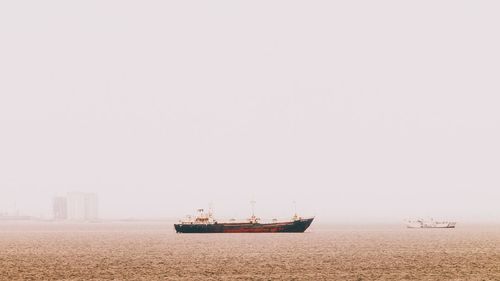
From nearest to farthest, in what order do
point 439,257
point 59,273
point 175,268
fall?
→ point 59,273 → point 175,268 → point 439,257

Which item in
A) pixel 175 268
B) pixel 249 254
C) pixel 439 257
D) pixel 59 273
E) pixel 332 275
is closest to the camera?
pixel 332 275

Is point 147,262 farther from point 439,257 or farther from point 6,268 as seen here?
point 439,257

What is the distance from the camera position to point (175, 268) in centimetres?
9406

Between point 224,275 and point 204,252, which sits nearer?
point 224,275

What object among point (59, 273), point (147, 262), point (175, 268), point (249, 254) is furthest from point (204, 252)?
point (59, 273)

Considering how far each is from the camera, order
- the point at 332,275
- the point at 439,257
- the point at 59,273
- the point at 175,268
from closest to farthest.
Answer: the point at 332,275 → the point at 59,273 → the point at 175,268 → the point at 439,257

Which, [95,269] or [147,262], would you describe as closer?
[95,269]

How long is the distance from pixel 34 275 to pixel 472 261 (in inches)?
2357

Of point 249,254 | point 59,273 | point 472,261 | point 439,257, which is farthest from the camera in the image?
point 249,254

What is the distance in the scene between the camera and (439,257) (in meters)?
114

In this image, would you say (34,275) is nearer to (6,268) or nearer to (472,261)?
(6,268)

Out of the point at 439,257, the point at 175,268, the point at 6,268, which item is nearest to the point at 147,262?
the point at 175,268

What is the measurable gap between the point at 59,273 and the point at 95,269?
6.37 metres

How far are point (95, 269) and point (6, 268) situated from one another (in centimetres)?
1283
